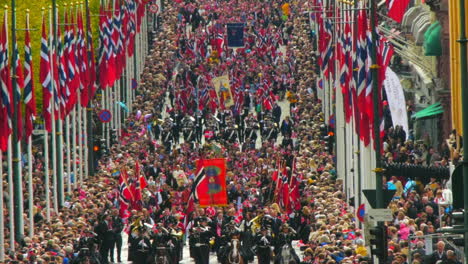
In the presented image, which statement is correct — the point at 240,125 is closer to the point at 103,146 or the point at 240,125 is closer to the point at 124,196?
the point at 103,146

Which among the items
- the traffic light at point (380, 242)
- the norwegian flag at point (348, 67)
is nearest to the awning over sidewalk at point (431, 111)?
the norwegian flag at point (348, 67)

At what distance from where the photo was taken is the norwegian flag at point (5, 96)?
53.1 meters

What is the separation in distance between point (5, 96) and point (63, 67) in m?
9.59

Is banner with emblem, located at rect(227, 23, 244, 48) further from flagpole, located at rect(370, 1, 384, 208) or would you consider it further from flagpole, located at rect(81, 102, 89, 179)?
flagpole, located at rect(370, 1, 384, 208)

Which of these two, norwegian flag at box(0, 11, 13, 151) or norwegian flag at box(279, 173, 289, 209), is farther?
norwegian flag at box(279, 173, 289, 209)

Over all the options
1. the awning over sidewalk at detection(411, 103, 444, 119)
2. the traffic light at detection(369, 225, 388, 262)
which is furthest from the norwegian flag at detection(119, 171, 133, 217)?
the traffic light at detection(369, 225, 388, 262)

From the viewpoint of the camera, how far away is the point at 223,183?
57.2 metres

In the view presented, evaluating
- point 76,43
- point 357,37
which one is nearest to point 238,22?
point 76,43

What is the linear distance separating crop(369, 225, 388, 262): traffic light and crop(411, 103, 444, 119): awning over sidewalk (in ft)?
98.1

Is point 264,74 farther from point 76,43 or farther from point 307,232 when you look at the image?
point 307,232

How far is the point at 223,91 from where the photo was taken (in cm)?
8681

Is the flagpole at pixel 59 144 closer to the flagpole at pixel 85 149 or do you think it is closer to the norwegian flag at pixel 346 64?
the flagpole at pixel 85 149

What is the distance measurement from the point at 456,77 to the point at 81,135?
1803cm

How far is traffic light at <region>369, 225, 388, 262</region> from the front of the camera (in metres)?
37.7
